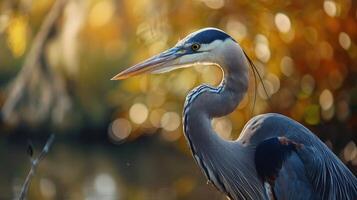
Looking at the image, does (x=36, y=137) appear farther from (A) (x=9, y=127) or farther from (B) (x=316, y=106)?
(B) (x=316, y=106)

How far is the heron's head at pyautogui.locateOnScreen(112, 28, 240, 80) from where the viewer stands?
16.6ft

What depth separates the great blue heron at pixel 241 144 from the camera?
→ 16.6 ft

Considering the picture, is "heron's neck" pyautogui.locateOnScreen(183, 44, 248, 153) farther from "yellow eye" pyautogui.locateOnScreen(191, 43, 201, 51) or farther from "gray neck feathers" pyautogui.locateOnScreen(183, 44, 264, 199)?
"yellow eye" pyautogui.locateOnScreen(191, 43, 201, 51)

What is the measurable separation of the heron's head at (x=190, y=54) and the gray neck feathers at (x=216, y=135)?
34 mm

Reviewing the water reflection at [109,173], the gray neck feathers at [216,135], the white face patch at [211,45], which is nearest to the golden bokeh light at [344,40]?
the water reflection at [109,173]

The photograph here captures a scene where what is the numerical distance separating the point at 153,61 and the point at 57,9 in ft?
19.9

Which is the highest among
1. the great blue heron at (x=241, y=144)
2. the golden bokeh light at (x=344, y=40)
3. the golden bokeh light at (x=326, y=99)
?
the great blue heron at (x=241, y=144)

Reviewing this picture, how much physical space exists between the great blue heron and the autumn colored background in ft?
7.22

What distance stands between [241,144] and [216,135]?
0.18 metres

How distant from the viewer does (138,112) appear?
10320mm

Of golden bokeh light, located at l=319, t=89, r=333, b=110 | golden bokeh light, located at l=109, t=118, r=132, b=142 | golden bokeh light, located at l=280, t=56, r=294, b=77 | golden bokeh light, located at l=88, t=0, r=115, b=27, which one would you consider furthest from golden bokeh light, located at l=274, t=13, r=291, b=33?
golden bokeh light, located at l=109, t=118, r=132, b=142

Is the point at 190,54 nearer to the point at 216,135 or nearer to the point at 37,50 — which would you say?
the point at 216,135

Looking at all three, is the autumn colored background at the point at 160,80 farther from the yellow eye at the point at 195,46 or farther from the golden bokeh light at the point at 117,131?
the yellow eye at the point at 195,46

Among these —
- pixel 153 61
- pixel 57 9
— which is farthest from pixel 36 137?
pixel 153 61
